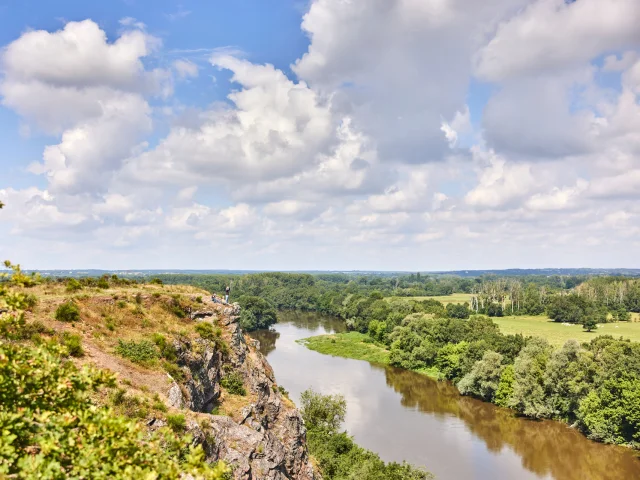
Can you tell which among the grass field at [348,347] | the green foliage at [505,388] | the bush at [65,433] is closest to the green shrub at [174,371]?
the bush at [65,433]

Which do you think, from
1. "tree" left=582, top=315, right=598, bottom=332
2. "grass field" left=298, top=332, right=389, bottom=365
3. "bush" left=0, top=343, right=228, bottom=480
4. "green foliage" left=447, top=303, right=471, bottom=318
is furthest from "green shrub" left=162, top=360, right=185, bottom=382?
"green foliage" left=447, top=303, right=471, bottom=318

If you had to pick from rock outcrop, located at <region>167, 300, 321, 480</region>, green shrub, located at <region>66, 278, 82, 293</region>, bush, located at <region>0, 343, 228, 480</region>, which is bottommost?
rock outcrop, located at <region>167, 300, 321, 480</region>

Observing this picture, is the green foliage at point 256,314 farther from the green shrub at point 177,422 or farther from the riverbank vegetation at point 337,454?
the green shrub at point 177,422

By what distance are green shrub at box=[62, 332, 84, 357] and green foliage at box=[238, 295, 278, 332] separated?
92.1m

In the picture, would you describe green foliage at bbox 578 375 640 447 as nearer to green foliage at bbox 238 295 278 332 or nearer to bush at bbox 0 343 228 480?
bush at bbox 0 343 228 480

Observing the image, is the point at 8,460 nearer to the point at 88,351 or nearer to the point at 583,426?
the point at 88,351

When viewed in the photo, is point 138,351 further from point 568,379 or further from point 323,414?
point 568,379

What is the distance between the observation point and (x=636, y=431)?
143 feet

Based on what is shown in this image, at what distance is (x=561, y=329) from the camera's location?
101438 millimetres

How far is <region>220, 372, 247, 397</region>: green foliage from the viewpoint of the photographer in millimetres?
25558

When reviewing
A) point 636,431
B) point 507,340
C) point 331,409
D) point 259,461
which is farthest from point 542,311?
point 259,461

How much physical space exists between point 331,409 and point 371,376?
1344 inches

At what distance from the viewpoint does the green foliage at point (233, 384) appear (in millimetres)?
25558

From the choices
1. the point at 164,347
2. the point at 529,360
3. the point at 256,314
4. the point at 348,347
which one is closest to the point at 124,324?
the point at 164,347
